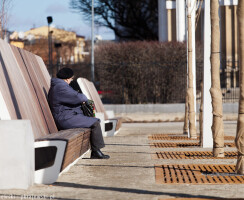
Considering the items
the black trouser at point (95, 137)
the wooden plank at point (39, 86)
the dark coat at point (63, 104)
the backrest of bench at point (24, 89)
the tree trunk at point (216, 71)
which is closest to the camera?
the backrest of bench at point (24, 89)

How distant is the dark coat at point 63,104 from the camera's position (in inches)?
353

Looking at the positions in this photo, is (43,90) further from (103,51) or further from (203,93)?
A: (103,51)

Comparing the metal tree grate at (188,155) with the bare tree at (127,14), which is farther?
the bare tree at (127,14)

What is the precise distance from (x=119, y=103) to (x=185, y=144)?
15118 mm

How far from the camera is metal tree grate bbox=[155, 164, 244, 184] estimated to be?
22.0ft

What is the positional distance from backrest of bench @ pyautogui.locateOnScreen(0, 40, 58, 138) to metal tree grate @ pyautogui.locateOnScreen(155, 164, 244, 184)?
1.56 meters

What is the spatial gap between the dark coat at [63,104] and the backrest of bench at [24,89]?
158 mm

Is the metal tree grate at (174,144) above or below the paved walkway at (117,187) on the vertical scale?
below

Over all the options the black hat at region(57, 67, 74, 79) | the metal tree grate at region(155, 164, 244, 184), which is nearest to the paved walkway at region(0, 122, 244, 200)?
the metal tree grate at region(155, 164, 244, 184)

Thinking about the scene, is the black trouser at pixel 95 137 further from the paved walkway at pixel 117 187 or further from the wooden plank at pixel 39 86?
the wooden plank at pixel 39 86

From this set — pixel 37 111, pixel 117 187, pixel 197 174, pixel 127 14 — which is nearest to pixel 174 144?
pixel 37 111

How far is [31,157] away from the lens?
245 inches

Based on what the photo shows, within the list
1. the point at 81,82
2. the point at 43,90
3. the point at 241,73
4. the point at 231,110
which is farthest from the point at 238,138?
the point at 231,110

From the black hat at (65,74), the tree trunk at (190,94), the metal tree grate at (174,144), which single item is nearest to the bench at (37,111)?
the black hat at (65,74)
